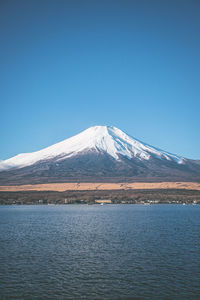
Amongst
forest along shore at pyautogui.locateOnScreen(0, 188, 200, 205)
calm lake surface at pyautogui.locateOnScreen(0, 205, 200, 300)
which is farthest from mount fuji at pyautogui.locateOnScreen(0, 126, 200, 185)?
calm lake surface at pyautogui.locateOnScreen(0, 205, 200, 300)

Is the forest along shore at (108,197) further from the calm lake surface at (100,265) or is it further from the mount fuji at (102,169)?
the calm lake surface at (100,265)

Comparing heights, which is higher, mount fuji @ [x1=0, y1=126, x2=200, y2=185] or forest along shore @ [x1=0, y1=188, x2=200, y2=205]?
mount fuji @ [x1=0, y1=126, x2=200, y2=185]

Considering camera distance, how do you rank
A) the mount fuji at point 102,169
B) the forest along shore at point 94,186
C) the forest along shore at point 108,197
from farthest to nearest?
1. the mount fuji at point 102,169
2. the forest along shore at point 94,186
3. the forest along shore at point 108,197

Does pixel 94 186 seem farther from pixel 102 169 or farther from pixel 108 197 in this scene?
pixel 102 169

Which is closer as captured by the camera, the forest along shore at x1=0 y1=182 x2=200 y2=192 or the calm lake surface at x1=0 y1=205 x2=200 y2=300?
the calm lake surface at x1=0 y1=205 x2=200 y2=300

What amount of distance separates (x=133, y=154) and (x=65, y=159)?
42379mm

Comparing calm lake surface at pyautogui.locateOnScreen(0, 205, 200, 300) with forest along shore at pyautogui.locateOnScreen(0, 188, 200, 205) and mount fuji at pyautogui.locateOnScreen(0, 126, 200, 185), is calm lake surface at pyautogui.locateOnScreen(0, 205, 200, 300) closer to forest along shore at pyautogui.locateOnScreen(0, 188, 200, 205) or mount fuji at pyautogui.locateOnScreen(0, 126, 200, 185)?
forest along shore at pyautogui.locateOnScreen(0, 188, 200, 205)

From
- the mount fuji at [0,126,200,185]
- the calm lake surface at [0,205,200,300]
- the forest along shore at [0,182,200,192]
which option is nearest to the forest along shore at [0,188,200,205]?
the forest along shore at [0,182,200,192]

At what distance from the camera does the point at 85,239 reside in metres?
30.0

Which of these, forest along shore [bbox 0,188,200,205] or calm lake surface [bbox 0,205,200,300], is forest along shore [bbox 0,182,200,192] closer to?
forest along shore [bbox 0,188,200,205]

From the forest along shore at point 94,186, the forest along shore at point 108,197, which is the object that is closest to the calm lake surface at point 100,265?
the forest along shore at point 108,197

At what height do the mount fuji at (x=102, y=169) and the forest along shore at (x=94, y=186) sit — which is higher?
the mount fuji at (x=102, y=169)

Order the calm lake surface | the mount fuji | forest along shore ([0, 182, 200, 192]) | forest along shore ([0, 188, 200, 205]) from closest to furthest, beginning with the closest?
the calm lake surface < forest along shore ([0, 188, 200, 205]) < forest along shore ([0, 182, 200, 192]) < the mount fuji

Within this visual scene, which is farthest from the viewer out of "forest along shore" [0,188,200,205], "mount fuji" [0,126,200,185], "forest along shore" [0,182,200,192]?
"mount fuji" [0,126,200,185]
